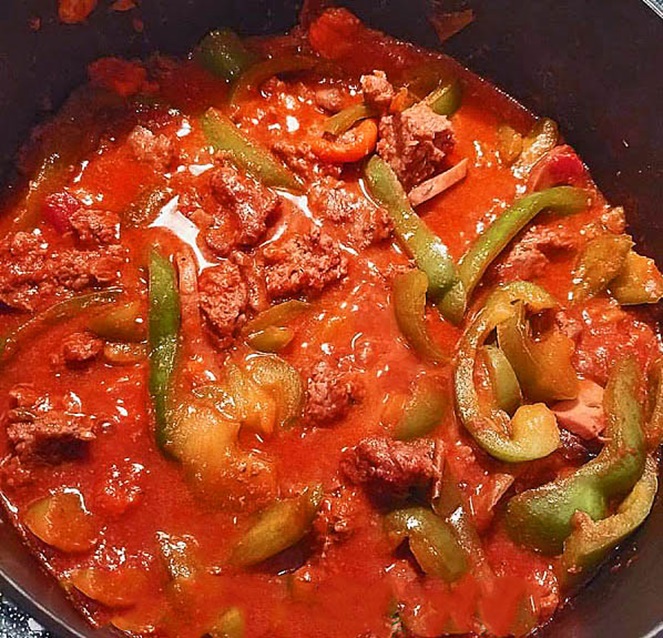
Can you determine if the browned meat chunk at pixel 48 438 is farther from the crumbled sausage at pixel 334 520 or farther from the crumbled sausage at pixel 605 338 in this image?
the crumbled sausage at pixel 605 338

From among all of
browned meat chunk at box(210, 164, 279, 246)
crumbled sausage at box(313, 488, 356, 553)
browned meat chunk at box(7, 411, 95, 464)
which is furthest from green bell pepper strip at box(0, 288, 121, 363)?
crumbled sausage at box(313, 488, 356, 553)

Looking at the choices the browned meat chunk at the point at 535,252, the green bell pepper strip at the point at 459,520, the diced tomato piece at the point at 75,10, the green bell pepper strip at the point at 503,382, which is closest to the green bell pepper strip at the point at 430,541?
the green bell pepper strip at the point at 459,520

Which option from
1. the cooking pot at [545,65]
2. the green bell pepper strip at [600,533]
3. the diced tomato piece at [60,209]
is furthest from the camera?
the diced tomato piece at [60,209]

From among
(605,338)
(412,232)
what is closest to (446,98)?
(412,232)

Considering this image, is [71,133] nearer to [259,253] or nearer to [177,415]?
[259,253]

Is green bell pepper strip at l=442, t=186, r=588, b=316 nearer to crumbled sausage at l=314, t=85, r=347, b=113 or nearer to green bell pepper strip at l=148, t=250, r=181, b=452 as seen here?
crumbled sausage at l=314, t=85, r=347, b=113

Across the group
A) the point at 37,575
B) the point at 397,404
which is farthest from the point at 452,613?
the point at 37,575
